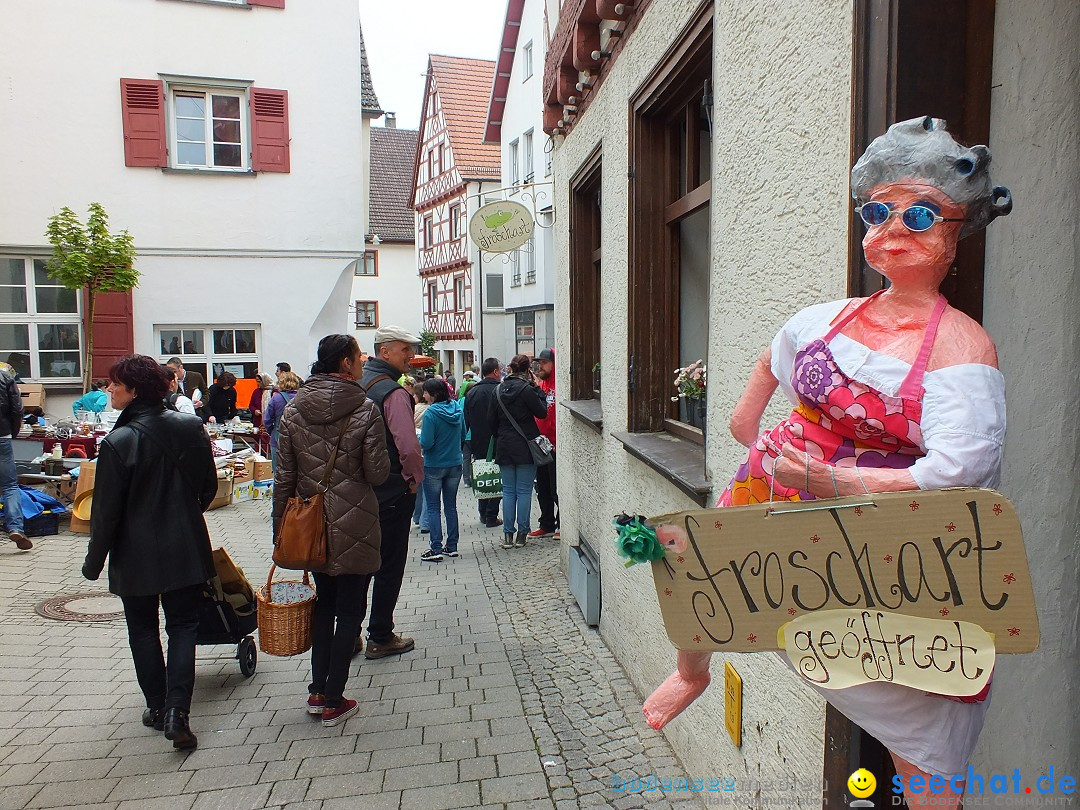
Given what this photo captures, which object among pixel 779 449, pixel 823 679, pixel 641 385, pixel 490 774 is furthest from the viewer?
pixel 641 385

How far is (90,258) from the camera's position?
10.7 meters

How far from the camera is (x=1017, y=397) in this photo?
67.1 inches

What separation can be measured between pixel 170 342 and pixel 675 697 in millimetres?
13036

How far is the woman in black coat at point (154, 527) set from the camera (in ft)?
11.3

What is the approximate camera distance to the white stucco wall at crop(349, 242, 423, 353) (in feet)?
118

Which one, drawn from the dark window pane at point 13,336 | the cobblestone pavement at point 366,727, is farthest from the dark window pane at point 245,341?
the cobblestone pavement at point 366,727

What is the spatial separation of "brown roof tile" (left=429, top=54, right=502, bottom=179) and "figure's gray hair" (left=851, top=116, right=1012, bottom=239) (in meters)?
25.5

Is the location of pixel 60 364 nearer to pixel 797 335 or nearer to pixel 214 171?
pixel 214 171

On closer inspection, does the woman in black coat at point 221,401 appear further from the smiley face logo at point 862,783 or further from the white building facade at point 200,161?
the smiley face logo at point 862,783

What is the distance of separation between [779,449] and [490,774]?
2475 mm

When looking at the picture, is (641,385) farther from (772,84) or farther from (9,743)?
(9,743)

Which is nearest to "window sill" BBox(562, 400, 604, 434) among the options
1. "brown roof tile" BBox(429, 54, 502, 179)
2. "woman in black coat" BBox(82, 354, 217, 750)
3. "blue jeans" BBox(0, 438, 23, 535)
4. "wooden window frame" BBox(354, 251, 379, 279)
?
"woman in black coat" BBox(82, 354, 217, 750)

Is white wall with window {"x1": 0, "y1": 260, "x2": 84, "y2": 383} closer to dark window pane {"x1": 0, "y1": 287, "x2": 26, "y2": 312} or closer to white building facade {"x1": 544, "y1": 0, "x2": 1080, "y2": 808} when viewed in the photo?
dark window pane {"x1": 0, "y1": 287, "x2": 26, "y2": 312}

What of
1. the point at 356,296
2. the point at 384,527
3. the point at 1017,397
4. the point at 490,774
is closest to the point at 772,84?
the point at 1017,397
